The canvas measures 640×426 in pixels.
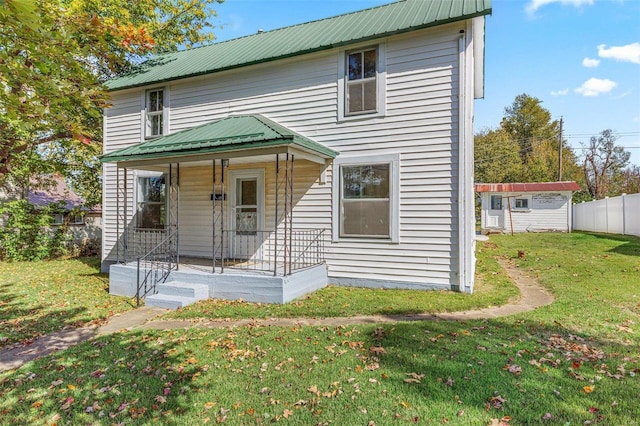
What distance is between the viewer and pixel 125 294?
8.19m

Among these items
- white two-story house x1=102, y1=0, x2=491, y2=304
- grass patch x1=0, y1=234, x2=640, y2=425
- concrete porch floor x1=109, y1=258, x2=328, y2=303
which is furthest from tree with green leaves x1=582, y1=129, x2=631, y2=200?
concrete porch floor x1=109, y1=258, x2=328, y2=303

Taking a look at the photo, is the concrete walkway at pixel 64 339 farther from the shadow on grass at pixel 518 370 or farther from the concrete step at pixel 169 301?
the shadow on grass at pixel 518 370

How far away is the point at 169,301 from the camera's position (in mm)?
6902

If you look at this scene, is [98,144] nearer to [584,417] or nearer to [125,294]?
[125,294]

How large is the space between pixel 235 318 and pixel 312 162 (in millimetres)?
4199

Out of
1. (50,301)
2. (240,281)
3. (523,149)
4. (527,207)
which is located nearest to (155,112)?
(50,301)

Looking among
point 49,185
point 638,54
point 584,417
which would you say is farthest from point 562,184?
point 49,185

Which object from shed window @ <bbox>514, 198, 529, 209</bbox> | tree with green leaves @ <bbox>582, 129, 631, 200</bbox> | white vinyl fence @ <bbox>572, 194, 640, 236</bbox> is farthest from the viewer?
tree with green leaves @ <bbox>582, 129, 631, 200</bbox>

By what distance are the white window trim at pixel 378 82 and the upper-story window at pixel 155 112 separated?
574 cm

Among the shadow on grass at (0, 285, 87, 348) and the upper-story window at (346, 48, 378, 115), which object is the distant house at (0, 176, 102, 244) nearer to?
the shadow on grass at (0, 285, 87, 348)

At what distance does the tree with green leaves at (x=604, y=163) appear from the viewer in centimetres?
3603

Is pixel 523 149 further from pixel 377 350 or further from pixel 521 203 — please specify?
pixel 377 350

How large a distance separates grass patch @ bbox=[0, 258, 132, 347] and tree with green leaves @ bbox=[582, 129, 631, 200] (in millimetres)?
43248

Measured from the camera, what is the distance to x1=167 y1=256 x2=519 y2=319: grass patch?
19.9 feet
